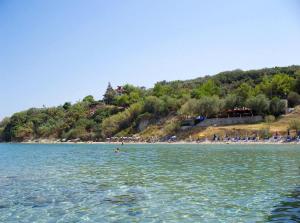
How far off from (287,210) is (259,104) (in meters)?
89.4

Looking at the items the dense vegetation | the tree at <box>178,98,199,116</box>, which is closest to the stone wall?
the dense vegetation

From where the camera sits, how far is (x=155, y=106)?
432 ft

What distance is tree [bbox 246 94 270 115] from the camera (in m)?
101

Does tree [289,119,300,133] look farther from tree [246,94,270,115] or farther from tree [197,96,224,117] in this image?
tree [197,96,224,117]

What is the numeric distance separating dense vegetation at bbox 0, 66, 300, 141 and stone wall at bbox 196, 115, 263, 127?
→ 7.80 ft

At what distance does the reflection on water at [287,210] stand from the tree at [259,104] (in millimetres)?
85420

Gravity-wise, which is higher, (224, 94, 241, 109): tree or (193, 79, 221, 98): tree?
(193, 79, 221, 98): tree

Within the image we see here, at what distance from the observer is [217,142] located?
290 feet

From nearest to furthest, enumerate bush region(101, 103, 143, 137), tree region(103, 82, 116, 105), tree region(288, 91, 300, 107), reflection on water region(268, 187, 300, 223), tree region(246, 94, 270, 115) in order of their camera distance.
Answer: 1. reflection on water region(268, 187, 300, 223)
2. tree region(246, 94, 270, 115)
3. tree region(288, 91, 300, 107)
4. bush region(101, 103, 143, 137)
5. tree region(103, 82, 116, 105)

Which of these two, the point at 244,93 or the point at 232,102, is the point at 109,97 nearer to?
the point at 244,93

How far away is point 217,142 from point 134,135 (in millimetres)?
42451

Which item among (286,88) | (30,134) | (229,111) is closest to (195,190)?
(229,111)

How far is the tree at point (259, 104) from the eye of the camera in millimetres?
101125

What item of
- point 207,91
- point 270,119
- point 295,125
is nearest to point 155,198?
point 295,125
